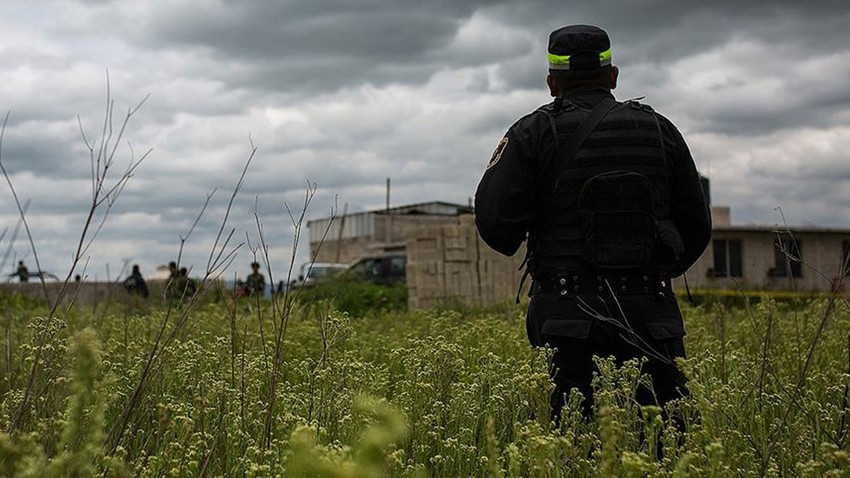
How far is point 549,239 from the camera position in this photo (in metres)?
4.29

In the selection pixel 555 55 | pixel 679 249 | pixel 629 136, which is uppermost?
pixel 555 55

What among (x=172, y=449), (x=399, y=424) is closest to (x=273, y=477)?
(x=172, y=449)

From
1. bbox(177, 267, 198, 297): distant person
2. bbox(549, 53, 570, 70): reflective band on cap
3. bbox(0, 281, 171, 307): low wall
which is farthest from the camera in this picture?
bbox(0, 281, 171, 307): low wall

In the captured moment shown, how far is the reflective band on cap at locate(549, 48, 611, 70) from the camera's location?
14.3ft

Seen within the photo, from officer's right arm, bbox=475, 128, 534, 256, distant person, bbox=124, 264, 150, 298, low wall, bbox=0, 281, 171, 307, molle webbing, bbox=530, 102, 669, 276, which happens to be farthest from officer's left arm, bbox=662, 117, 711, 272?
distant person, bbox=124, 264, 150, 298

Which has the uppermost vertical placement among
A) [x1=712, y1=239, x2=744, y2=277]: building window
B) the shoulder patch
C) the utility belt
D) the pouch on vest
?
[x1=712, y1=239, x2=744, y2=277]: building window

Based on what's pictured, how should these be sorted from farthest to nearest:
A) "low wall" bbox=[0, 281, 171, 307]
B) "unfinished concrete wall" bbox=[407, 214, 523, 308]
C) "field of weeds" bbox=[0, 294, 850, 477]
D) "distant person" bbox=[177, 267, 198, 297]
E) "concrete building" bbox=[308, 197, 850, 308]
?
"unfinished concrete wall" bbox=[407, 214, 523, 308] < "concrete building" bbox=[308, 197, 850, 308] < "low wall" bbox=[0, 281, 171, 307] < "distant person" bbox=[177, 267, 198, 297] < "field of weeds" bbox=[0, 294, 850, 477]

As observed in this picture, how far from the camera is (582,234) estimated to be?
4.21m

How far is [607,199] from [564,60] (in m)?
0.61

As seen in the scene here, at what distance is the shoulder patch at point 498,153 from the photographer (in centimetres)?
424

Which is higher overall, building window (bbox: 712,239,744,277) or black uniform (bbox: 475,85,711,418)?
building window (bbox: 712,239,744,277)

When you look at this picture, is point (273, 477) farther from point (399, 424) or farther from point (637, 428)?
point (399, 424)

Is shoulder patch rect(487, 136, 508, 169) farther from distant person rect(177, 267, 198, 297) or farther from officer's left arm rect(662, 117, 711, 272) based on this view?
distant person rect(177, 267, 198, 297)

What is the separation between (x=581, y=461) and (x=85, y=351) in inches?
62.0
